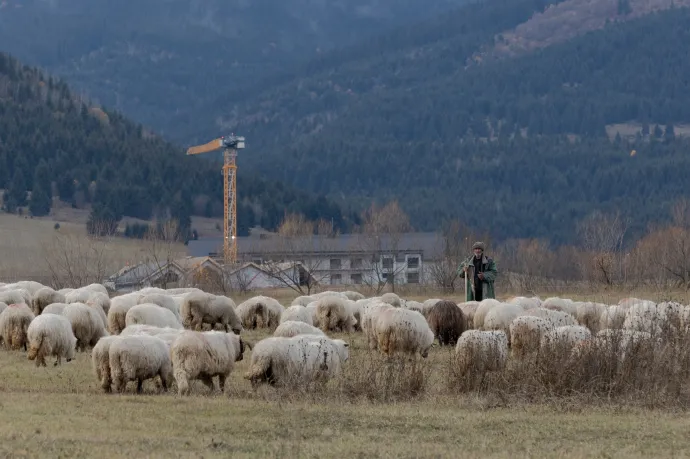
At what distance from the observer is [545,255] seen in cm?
13025

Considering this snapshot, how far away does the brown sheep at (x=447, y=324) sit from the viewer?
3122cm

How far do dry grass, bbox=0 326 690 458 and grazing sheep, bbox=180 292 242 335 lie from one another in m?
11.6

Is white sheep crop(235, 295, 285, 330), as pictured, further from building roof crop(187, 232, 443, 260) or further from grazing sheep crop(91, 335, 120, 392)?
building roof crop(187, 232, 443, 260)

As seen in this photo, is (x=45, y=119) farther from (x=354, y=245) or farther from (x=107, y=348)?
(x=107, y=348)

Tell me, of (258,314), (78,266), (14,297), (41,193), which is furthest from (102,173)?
(14,297)

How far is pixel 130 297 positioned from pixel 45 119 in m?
160

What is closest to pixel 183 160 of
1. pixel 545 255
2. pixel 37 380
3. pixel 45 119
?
pixel 45 119

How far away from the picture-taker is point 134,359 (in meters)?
21.4

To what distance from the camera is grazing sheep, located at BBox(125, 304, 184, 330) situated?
28734 millimetres

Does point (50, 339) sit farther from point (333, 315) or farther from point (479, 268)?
point (479, 268)

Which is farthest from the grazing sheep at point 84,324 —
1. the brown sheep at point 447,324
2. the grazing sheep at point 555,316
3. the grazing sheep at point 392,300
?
the grazing sheep at point 555,316

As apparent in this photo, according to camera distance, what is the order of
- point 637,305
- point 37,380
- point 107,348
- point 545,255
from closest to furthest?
point 107,348 → point 37,380 → point 637,305 → point 545,255

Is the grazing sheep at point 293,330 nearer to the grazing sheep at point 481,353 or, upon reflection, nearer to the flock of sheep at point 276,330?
the flock of sheep at point 276,330

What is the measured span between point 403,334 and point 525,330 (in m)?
2.54
